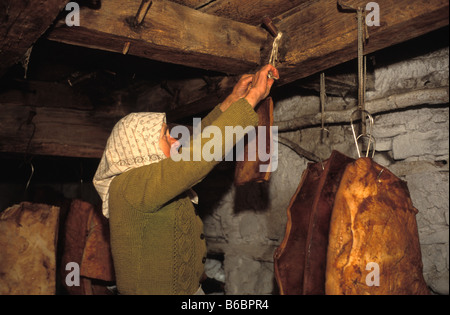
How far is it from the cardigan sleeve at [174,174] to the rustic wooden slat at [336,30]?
42 centimetres

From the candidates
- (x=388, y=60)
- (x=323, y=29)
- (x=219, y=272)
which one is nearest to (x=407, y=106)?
(x=388, y=60)

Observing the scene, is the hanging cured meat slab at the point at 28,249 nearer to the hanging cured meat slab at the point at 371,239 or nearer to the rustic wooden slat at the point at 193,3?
the rustic wooden slat at the point at 193,3

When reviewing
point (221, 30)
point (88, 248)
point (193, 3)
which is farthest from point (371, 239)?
point (88, 248)

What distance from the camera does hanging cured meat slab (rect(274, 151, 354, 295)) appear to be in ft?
4.74

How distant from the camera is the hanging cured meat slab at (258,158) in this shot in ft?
6.31

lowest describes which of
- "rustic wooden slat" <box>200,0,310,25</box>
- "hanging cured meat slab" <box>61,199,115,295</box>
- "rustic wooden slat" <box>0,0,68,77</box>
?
"hanging cured meat slab" <box>61,199,115,295</box>

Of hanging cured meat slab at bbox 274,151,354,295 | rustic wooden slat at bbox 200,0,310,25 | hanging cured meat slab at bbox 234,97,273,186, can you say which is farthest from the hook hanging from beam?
hanging cured meat slab at bbox 274,151,354,295

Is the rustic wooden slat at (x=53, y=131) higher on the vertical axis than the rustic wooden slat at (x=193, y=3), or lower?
lower

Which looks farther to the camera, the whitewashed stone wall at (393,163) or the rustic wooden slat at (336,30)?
the whitewashed stone wall at (393,163)

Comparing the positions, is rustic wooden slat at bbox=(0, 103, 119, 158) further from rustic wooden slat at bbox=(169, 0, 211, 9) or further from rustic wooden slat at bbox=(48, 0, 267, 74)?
rustic wooden slat at bbox=(169, 0, 211, 9)

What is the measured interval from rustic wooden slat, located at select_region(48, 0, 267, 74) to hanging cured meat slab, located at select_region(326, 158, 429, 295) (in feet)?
3.07

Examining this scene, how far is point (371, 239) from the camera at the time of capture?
4.50 ft

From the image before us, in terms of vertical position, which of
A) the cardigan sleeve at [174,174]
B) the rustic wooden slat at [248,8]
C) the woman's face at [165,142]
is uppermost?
the rustic wooden slat at [248,8]

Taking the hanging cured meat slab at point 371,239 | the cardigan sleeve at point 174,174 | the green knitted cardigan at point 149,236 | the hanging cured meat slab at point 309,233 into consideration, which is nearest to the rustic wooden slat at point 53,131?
the green knitted cardigan at point 149,236
